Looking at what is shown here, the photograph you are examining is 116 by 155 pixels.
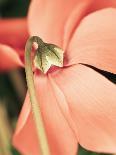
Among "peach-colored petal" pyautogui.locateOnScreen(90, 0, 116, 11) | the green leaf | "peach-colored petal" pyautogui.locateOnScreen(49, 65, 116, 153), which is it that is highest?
"peach-colored petal" pyautogui.locateOnScreen(90, 0, 116, 11)

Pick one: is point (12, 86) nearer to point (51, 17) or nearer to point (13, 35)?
point (13, 35)

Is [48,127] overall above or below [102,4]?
below

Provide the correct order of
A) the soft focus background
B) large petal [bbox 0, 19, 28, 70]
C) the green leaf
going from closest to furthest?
the green leaf < large petal [bbox 0, 19, 28, 70] < the soft focus background

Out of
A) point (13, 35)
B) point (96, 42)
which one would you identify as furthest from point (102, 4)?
point (13, 35)

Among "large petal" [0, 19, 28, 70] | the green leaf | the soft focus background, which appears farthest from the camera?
the soft focus background

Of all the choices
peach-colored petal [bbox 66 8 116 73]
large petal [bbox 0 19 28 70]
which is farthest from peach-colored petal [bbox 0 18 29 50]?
peach-colored petal [bbox 66 8 116 73]

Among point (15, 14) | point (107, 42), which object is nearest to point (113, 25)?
point (107, 42)

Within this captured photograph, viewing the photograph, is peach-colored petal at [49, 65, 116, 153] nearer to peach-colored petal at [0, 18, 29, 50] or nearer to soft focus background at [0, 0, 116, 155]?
peach-colored petal at [0, 18, 29, 50]
